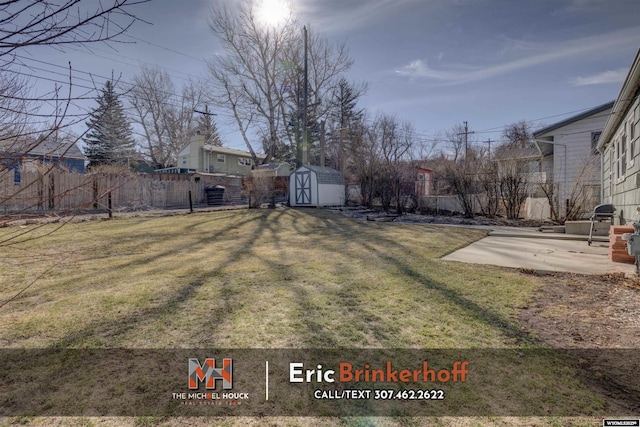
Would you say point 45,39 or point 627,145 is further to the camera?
point 627,145

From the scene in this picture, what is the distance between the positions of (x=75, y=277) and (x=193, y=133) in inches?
1317

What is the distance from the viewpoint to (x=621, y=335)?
2.41 m

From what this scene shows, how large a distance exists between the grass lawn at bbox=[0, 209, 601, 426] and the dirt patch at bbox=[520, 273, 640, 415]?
0.17 metres

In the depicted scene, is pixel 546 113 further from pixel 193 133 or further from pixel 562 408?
pixel 193 133

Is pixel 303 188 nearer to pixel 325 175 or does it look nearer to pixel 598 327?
pixel 325 175

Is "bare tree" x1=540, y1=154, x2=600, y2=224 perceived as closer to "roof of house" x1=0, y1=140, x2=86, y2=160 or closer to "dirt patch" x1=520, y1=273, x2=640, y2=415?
"dirt patch" x1=520, y1=273, x2=640, y2=415

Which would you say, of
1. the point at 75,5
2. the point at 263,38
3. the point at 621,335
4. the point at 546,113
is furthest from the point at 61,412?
the point at 546,113

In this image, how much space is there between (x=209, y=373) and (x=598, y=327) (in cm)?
Result: 309

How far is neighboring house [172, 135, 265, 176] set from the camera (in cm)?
2908

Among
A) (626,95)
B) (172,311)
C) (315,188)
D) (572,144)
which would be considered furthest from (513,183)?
(172,311)

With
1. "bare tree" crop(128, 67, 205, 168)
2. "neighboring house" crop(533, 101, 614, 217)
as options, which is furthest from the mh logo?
"bare tree" crop(128, 67, 205, 168)

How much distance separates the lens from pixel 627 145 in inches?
242

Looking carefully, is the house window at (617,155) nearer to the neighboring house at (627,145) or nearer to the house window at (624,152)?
the neighboring house at (627,145)

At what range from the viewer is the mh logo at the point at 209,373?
1814 millimetres
